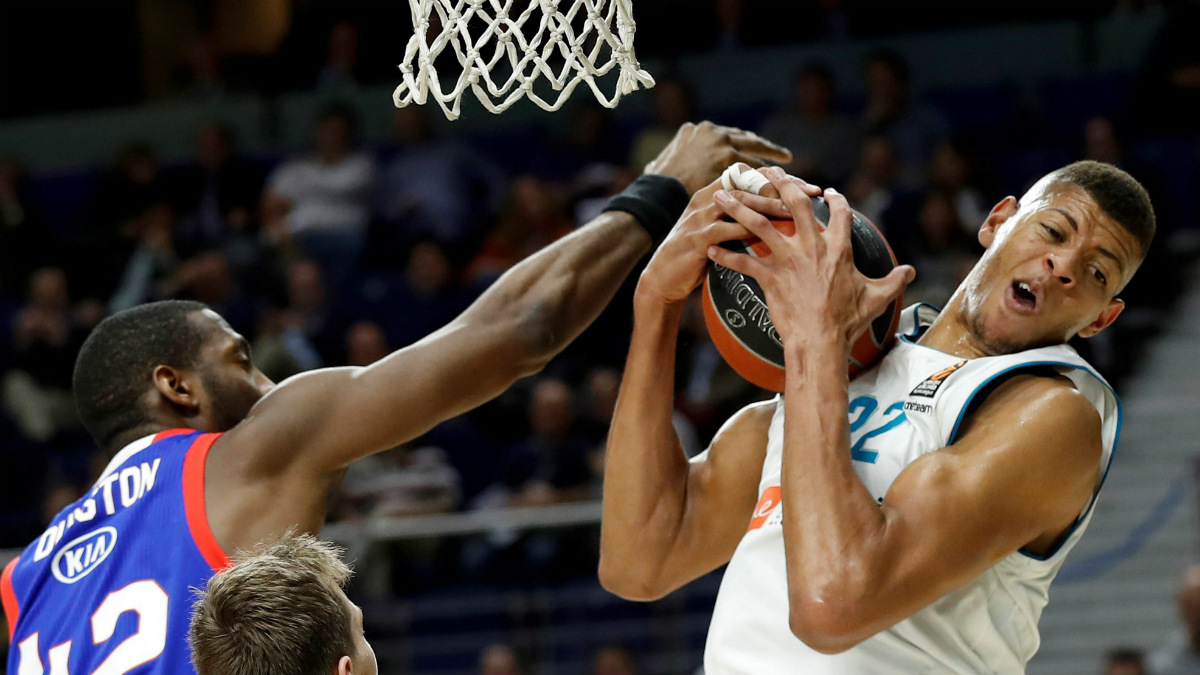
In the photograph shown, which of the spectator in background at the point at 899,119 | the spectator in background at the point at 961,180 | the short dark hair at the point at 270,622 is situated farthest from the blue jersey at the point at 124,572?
the spectator in background at the point at 899,119

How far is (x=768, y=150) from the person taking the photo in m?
3.58

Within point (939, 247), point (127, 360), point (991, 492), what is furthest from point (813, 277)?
point (939, 247)

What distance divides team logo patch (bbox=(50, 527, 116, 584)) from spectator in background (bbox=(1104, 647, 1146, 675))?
4545 millimetres

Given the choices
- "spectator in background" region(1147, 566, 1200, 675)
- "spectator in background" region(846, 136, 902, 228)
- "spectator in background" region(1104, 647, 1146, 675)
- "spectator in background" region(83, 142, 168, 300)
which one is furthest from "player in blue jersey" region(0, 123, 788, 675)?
"spectator in background" region(83, 142, 168, 300)

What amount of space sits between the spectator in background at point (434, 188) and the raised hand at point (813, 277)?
684 cm

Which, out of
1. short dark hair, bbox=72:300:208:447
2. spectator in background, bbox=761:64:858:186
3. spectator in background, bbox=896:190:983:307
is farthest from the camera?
spectator in background, bbox=761:64:858:186

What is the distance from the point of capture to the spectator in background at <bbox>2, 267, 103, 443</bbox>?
30.0 feet

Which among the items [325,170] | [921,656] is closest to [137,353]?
[921,656]

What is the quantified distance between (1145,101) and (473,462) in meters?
4.67

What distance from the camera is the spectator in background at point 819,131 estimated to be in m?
8.82

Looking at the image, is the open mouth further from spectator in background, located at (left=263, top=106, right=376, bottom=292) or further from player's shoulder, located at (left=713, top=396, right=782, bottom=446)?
spectator in background, located at (left=263, top=106, right=376, bottom=292)

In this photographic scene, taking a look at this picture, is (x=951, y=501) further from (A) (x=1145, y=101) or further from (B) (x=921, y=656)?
(A) (x=1145, y=101)

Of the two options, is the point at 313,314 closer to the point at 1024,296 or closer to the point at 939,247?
the point at 939,247

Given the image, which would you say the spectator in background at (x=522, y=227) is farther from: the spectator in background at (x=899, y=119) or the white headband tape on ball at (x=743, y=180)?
the white headband tape on ball at (x=743, y=180)
